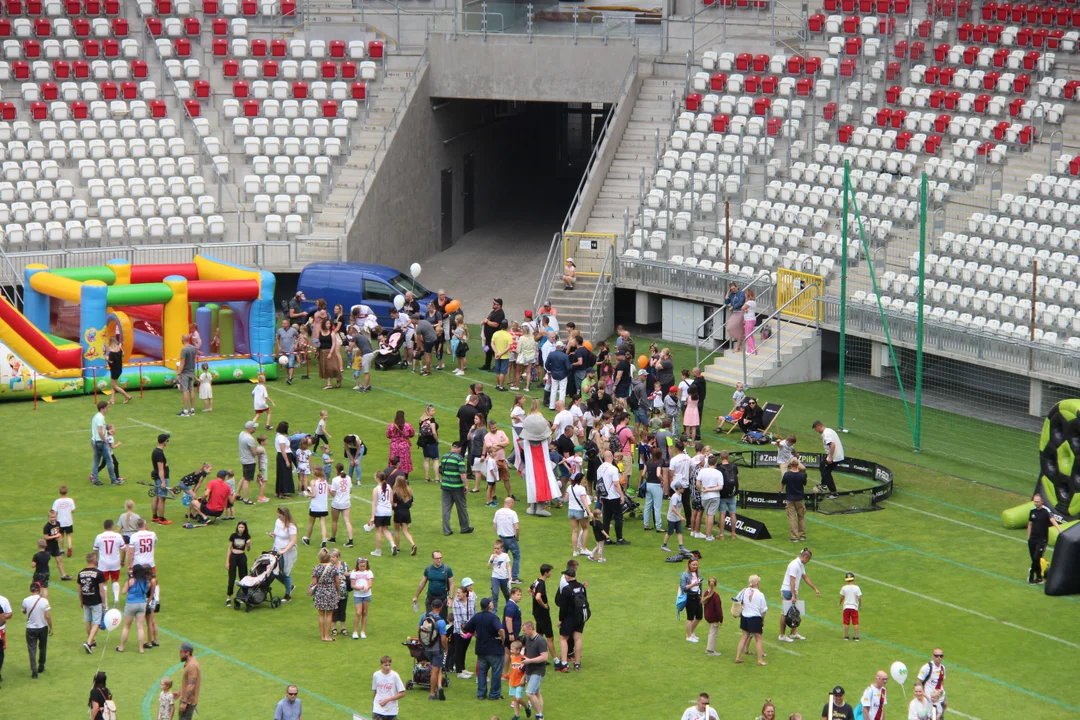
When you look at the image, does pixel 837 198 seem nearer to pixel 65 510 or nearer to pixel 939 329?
pixel 939 329

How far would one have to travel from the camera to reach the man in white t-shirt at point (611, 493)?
91.6 feet

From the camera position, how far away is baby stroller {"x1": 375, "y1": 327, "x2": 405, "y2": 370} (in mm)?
38219

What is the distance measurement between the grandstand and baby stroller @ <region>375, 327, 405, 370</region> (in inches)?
187

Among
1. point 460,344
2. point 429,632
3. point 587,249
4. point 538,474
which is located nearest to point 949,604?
point 538,474

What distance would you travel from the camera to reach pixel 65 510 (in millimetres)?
26609

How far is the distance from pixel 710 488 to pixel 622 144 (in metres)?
19.1

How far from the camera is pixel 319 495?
90.3 ft

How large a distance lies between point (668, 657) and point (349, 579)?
13.8 ft

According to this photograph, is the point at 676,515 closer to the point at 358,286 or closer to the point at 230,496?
the point at 230,496

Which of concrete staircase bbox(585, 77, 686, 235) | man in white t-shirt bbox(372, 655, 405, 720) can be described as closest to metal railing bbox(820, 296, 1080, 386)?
concrete staircase bbox(585, 77, 686, 235)

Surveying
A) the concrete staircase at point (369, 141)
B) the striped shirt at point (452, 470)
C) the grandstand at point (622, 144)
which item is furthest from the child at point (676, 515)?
the concrete staircase at point (369, 141)

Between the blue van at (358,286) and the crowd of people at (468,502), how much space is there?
0.99m

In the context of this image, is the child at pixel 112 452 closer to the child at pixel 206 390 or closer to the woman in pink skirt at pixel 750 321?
the child at pixel 206 390

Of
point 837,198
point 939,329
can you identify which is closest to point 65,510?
point 939,329
